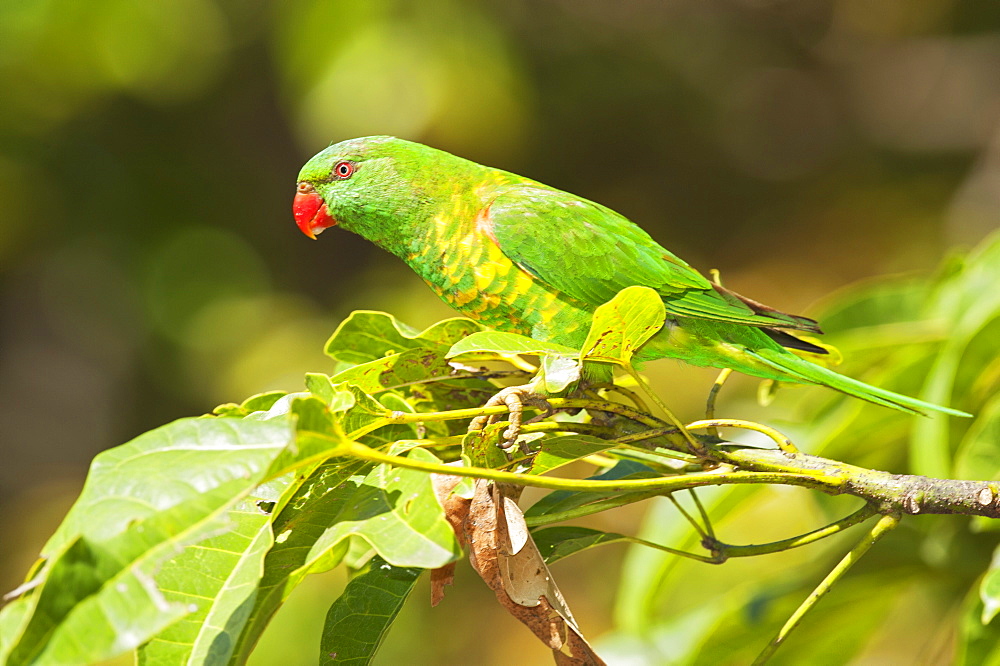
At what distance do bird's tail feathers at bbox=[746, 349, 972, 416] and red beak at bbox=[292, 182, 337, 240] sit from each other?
42.3 inches

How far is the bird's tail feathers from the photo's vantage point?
1.45 meters

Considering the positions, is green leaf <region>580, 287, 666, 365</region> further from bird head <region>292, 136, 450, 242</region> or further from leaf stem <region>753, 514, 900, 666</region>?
bird head <region>292, 136, 450, 242</region>

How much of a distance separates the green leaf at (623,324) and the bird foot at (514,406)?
0.12 meters

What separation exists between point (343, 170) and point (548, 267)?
1.97 ft

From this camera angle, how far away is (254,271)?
655cm

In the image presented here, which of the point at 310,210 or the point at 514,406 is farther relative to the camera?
the point at 310,210

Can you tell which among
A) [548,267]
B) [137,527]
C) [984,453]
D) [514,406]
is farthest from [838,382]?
[137,527]

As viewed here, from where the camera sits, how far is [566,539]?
135cm

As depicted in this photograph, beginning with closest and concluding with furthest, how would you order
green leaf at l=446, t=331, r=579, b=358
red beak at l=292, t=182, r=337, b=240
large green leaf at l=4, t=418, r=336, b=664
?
large green leaf at l=4, t=418, r=336, b=664 → green leaf at l=446, t=331, r=579, b=358 → red beak at l=292, t=182, r=337, b=240

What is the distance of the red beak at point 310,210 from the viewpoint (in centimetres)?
200

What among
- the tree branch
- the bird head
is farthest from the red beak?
the tree branch

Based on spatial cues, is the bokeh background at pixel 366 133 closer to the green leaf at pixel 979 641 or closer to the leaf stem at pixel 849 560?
the green leaf at pixel 979 641

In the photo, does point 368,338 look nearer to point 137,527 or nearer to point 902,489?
point 137,527

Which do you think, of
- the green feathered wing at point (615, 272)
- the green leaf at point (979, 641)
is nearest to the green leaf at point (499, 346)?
the green feathered wing at point (615, 272)
